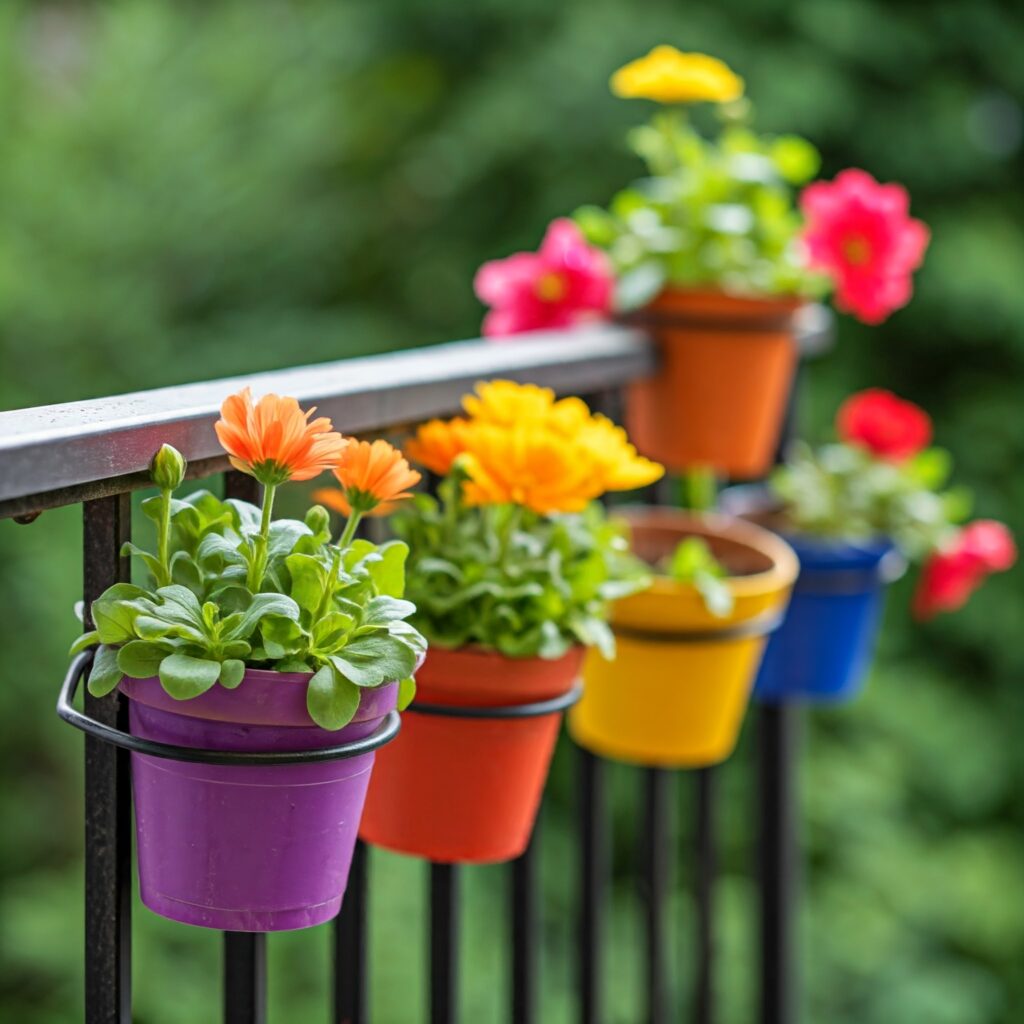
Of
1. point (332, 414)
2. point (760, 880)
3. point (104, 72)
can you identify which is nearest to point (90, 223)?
point (104, 72)

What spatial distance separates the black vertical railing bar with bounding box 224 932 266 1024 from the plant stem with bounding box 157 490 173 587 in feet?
0.80

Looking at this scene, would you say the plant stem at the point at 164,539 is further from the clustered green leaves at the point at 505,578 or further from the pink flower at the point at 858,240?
the pink flower at the point at 858,240

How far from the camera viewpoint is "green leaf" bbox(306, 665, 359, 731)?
2.22 feet

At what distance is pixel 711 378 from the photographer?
1370 mm

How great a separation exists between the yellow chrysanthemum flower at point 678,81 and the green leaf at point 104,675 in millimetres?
708

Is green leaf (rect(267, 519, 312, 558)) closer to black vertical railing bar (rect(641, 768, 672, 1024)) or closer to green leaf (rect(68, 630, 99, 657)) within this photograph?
green leaf (rect(68, 630, 99, 657))

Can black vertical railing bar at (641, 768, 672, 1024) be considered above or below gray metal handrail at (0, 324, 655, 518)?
below

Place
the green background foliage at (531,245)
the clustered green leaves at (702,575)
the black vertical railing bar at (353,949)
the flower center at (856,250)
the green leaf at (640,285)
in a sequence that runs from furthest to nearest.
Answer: the green background foliage at (531,245), the flower center at (856,250), the green leaf at (640,285), the clustered green leaves at (702,575), the black vertical railing bar at (353,949)

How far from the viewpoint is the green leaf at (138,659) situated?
2.22 feet

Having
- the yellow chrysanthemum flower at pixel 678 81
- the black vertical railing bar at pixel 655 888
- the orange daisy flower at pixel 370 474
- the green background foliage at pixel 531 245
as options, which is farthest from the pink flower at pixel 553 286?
the green background foliage at pixel 531 245

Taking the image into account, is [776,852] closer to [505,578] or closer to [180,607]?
[505,578]

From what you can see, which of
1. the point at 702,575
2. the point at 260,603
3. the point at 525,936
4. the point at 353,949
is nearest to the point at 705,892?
A: the point at 525,936

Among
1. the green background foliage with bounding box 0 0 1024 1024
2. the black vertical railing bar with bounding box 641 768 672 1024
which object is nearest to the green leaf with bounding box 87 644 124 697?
the black vertical railing bar with bounding box 641 768 672 1024

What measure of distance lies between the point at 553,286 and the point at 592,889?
551 mm
